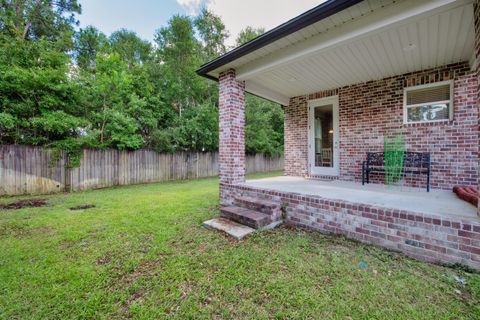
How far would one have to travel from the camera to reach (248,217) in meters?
3.10

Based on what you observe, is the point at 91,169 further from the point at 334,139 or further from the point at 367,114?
the point at 367,114

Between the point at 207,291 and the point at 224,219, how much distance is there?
1.72 m

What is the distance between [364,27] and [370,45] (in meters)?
0.73

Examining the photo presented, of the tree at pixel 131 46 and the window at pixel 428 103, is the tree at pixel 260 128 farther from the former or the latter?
the window at pixel 428 103

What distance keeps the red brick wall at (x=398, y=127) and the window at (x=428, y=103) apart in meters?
0.10

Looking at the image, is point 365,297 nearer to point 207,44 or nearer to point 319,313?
point 319,313

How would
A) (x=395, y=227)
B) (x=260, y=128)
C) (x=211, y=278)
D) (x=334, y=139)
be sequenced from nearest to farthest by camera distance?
(x=211, y=278)
(x=395, y=227)
(x=334, y=139)
(x=260, y=128)

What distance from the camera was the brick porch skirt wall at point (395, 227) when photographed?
198 centimetres

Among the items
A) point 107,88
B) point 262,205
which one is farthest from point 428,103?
point 107,88

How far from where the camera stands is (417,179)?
4.27 metres

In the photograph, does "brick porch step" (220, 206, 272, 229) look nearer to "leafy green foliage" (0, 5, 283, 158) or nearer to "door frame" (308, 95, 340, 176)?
"door frame" (308, 95, 340, 176)

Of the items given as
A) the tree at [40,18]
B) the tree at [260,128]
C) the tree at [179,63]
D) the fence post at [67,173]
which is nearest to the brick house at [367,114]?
the fence post at [67,173]

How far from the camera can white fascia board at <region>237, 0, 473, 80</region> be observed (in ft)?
7.59

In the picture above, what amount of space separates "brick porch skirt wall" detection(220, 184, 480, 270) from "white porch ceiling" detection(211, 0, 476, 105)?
236cm
